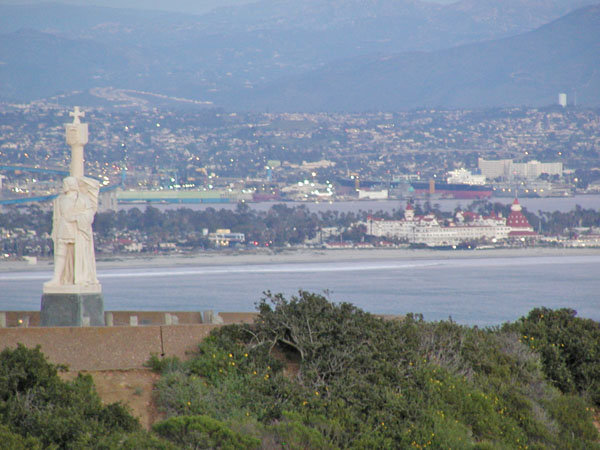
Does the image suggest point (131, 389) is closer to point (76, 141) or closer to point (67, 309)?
point (67, 309)

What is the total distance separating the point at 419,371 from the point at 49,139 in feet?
374

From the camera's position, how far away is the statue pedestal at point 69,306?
1167cm

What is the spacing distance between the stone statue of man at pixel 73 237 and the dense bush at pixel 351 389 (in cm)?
156

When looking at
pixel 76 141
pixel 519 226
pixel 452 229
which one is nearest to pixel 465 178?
pixel 519 226

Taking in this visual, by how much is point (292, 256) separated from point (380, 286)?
26071 millimetres

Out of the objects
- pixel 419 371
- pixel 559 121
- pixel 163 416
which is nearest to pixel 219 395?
pixel 163 416

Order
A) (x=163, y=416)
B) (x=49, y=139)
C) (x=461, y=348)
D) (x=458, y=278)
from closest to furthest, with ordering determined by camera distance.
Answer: (x=163, y=416) → (x=461, y=348) → (x=458, y=278) → (x=49, y=139)

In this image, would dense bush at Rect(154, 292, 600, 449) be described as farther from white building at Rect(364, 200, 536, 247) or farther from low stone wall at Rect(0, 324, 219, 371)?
white building at Rect(364, 200, 536, 247)

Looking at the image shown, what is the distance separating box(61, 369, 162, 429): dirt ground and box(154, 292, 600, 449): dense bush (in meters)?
0.12

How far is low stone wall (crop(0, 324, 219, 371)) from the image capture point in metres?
10.3

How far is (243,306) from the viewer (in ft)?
138

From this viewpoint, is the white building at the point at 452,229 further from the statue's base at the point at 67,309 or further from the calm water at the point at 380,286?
the statue's base at the point at 67,309

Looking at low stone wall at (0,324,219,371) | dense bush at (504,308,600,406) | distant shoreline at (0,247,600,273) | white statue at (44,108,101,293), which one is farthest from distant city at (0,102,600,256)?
low stone wall at (0,324,219,371)

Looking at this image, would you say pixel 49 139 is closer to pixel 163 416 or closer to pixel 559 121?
pixel 559 121
